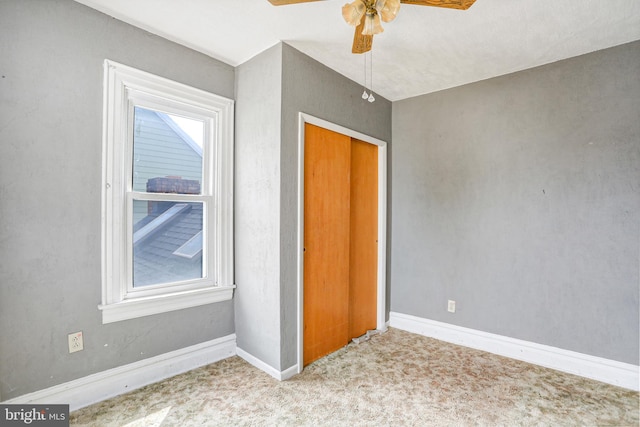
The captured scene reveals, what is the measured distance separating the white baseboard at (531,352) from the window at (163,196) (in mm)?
2025

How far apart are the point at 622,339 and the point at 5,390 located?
4063mm

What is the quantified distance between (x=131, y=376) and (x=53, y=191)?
1.33m

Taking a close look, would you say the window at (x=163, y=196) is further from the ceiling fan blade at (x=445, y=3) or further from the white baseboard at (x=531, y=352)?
the white baseboard at (x=531, y=352)

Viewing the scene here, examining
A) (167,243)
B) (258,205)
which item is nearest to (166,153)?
(167,243)

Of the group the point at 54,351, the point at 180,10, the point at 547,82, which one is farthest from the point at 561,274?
the point at 54,351

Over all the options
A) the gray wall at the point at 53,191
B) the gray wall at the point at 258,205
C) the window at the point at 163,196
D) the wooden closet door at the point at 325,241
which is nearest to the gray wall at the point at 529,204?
the wooden closet door at the point at 325,241

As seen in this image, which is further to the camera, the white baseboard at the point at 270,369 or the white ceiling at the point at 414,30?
the white baseboard at the point at 270,369

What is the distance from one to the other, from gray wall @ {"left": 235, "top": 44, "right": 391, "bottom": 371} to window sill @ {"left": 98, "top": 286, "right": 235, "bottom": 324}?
19 centimetres

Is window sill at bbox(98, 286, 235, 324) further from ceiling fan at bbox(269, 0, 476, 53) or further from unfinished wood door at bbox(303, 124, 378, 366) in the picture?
ceiling fan at bbox(269, 0, 476, 53)

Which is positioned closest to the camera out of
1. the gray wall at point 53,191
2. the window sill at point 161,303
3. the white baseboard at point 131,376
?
the gray wall at point 53,191

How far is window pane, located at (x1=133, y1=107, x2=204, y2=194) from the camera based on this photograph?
7.41 ft

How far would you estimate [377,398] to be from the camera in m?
2.12

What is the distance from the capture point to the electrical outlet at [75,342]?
1.93 m

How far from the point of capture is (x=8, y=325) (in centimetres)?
173
